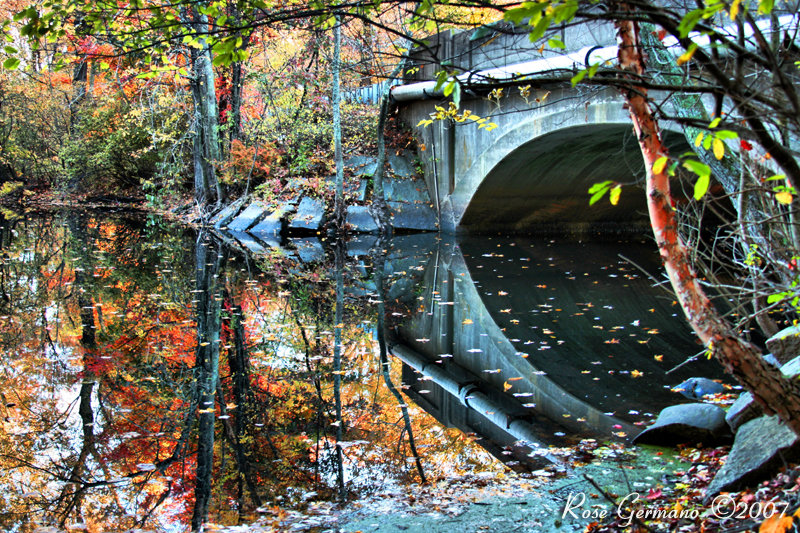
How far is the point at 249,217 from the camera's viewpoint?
16.7m

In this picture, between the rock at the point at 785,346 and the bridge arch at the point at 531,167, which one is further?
the bridge arch at the point at 531,167

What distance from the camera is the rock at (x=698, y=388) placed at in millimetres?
4785

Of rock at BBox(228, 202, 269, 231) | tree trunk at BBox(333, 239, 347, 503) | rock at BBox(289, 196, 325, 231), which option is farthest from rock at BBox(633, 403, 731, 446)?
rock at BBox(228, 202, 269, 231)

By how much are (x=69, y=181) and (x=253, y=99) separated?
33.2 ft

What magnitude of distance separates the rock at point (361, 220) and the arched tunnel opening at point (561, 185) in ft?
6.77

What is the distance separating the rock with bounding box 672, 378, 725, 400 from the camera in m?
4.79

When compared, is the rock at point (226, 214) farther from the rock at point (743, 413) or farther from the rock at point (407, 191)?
the rock at point (743, 413)

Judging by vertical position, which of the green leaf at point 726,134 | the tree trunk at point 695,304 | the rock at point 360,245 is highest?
the rock at point 360,245

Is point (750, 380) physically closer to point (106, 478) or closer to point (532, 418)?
point (532, 418)

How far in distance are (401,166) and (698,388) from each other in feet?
39.2

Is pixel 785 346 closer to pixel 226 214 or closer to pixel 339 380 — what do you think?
pixel 339 380

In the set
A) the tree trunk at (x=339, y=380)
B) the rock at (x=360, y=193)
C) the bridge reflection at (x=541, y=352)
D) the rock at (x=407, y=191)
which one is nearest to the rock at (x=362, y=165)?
the rock at (x=360, y=193)

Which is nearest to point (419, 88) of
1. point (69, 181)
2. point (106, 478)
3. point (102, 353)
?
point (102, 353)

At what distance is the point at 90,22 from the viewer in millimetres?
3408
